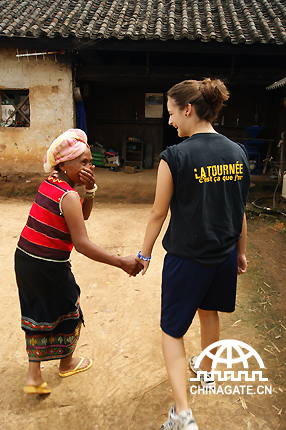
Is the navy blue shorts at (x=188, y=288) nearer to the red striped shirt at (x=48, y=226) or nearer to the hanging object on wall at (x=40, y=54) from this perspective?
the red striped shirt at (x=48, y=226)

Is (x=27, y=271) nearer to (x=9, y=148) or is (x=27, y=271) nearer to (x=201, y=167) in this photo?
(x=201, y=167)

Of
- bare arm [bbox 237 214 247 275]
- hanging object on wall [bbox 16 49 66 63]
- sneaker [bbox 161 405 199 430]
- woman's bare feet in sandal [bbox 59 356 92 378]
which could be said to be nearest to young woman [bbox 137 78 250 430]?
sneaker [bbox 161 405 199 430]

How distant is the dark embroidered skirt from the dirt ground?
1.16 feet

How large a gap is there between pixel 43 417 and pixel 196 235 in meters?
1.52

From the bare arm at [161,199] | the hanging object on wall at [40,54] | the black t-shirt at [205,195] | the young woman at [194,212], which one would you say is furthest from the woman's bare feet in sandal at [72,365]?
the hanging object on wall at [40,54]

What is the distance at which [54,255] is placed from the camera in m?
2.09

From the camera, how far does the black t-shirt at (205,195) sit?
175cm

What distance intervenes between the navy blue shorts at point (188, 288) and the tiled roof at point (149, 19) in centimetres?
718

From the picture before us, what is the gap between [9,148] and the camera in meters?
9.41

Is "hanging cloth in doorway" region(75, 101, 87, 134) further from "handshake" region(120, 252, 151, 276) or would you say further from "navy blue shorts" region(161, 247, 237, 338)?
"navy blue shorts" region(161, 247, 237, 338)

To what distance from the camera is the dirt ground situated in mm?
2150

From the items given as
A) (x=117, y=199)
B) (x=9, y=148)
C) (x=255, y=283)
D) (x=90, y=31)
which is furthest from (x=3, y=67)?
(x=255, y=283)

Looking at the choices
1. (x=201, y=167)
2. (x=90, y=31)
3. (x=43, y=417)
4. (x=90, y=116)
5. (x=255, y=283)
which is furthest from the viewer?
(x=90, y=116)

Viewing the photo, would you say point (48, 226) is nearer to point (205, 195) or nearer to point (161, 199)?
point (161, 199)
